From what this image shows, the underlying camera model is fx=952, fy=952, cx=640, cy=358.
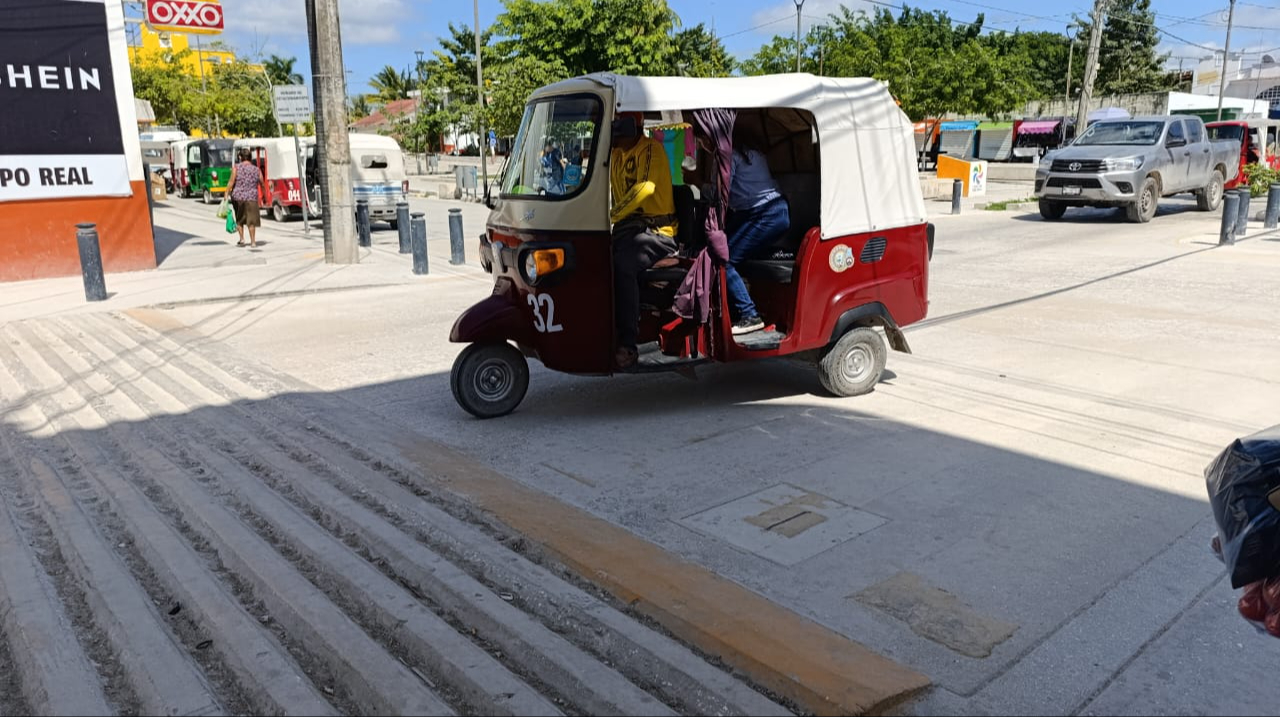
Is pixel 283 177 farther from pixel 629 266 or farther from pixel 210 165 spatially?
pixel 629 266

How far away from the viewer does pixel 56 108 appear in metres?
13.3

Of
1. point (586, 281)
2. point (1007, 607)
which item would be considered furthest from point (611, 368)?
point (1007, 607)

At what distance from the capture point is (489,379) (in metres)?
6.63

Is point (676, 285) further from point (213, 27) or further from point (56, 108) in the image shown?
point (213, 27)

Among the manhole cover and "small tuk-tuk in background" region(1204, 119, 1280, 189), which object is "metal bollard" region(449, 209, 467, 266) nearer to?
the manhole cover

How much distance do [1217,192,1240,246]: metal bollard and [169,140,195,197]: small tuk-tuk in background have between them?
1284 inches

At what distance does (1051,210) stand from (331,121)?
47.5ft

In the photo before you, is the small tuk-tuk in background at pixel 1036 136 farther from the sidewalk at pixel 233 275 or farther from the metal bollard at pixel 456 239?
the metal bollard at pixel 456 239

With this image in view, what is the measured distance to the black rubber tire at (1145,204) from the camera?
727 inches

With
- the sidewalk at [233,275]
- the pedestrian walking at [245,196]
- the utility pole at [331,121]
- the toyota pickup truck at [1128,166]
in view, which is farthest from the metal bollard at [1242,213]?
the pedestrian walking at [245,196]

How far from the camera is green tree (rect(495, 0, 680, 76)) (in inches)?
1280

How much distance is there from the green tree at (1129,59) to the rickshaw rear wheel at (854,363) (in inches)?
2994

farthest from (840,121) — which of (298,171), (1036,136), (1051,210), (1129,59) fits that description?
(1129,59)

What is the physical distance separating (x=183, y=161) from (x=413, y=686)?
37.8 metres
